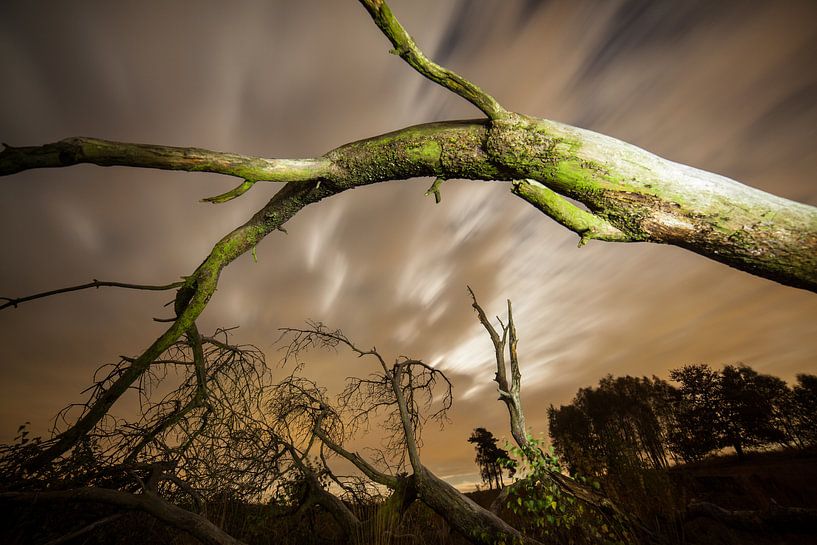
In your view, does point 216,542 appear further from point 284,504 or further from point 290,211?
point 290,211

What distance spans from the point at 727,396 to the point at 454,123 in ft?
179

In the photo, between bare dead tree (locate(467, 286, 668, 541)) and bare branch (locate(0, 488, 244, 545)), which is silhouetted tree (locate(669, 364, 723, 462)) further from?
bare branch (locate(0, 488, 244, 545))

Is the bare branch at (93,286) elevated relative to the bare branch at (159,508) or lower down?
elevated

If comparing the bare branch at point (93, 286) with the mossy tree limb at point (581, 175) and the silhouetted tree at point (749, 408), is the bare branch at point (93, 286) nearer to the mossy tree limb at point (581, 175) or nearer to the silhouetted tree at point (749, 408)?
the mossy tree limb at point (581, 175)

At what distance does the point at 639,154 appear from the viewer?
85.0 inches

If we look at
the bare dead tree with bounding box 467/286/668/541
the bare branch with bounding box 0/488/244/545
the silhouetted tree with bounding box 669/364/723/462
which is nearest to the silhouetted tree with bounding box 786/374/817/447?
the silhouetted tree with bounding box 669/364/723/462

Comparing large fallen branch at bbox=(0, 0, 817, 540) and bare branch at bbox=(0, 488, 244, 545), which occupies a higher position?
large fallen branch at bbox=(0, 0, 817, 540)

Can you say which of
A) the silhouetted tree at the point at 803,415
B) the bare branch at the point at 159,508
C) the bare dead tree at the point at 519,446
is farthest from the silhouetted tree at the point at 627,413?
the bare branch at the point at 159,508

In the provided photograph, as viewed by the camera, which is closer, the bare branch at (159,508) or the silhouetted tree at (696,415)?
the bare branch at (159,508)

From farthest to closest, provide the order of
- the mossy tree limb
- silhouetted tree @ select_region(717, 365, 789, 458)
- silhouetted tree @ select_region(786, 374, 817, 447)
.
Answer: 1. silhouetted tree @ select_region(786, 374, 817, 447)
2. silhouetted tree @ select_region(717, 365, 789, 458)
3. the mossy tree limb

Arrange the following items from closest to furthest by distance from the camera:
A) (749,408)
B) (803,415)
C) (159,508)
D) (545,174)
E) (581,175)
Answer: (581,175) → (545,174) → (159,508) → (749,408) → (803,415)

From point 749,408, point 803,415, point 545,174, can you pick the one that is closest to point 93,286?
point 545,174

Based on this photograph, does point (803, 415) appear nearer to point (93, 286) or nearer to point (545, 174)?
point (545, 174)

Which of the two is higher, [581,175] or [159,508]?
[581,175]
